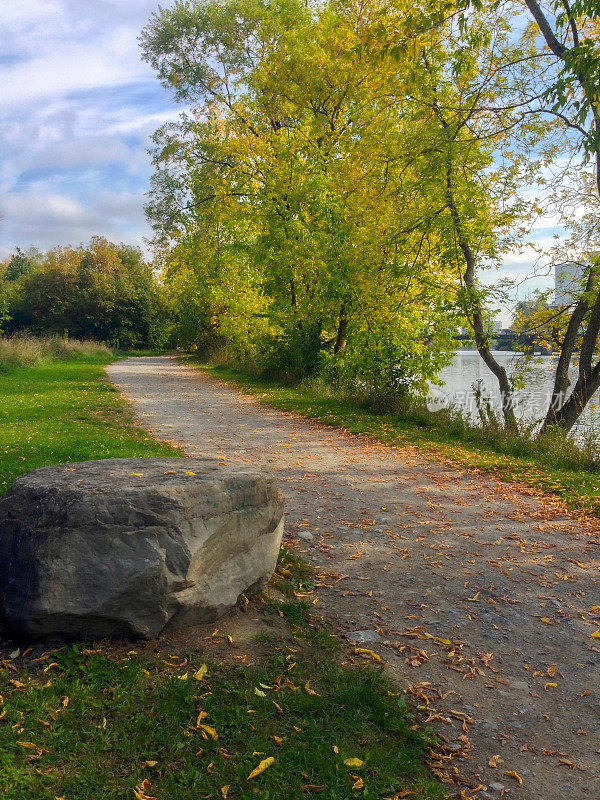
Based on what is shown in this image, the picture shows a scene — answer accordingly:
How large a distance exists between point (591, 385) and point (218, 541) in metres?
10.5

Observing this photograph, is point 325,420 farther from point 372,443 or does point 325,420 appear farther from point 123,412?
point 123,412

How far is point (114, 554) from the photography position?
362 centimetres

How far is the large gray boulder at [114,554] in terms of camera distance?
3607 millimetres

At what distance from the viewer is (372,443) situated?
10.8 m

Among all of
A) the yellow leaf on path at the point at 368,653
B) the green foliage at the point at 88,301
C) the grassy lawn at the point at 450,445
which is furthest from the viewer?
the green foliage at the point at 88,301

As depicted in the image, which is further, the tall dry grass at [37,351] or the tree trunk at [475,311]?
the tall dry grass at [37,351]

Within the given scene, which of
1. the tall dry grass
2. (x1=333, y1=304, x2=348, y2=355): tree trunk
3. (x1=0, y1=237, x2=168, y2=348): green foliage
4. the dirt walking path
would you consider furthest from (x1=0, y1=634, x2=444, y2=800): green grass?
(x1=0, y1=237, x2=168, y2=348): green foliage

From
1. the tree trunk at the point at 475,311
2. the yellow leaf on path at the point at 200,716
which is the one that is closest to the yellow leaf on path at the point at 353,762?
the yellow leaf on path at the point at 200,716

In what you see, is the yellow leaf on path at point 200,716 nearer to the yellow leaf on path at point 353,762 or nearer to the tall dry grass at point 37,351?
the yellow leaf on path at point 353,762

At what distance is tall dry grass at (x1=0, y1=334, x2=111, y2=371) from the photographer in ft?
77.9

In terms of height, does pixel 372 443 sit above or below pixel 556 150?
below

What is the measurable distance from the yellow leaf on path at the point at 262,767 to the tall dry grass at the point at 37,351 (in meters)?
21.8

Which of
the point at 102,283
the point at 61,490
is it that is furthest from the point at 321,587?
the point at 102,283

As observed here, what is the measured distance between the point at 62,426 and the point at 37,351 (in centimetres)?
1817
